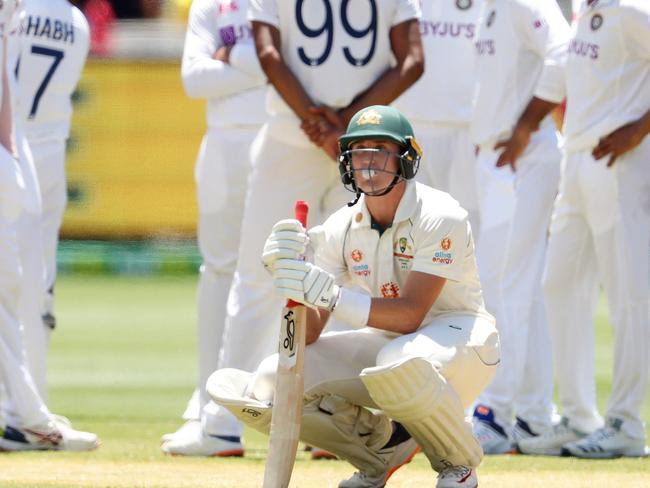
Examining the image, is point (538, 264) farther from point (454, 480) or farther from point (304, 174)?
point (454, 480)

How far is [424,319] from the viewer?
574 cm

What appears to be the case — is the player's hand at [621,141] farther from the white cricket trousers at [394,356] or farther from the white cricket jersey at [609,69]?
the white cricket trousers at [394,356]

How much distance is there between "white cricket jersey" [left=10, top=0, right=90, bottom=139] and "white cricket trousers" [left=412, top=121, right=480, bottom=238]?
1789 mm

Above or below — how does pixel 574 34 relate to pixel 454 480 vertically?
above

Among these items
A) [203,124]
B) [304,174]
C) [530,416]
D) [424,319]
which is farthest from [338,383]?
[203,124]

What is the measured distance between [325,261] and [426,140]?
2.11 metres

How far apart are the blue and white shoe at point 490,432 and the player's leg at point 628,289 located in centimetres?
38

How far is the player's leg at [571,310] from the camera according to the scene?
726 centimetres

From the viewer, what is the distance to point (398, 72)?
6.83m

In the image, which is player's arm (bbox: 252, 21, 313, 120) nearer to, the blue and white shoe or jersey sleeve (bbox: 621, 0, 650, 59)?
jersey sleeve (bbox: 621, 0, 650, 59)

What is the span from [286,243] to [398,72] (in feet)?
6.10

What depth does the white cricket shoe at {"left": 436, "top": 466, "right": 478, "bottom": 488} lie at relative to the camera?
5.48 meters

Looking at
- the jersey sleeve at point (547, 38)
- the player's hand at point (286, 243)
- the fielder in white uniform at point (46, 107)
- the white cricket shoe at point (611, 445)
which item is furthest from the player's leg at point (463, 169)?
the player's hand at point (286, 243)

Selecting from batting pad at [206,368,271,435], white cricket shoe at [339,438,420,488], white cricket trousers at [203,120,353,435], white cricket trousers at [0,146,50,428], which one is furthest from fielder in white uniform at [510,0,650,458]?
white cricket trousers at [0,146,50,428]
